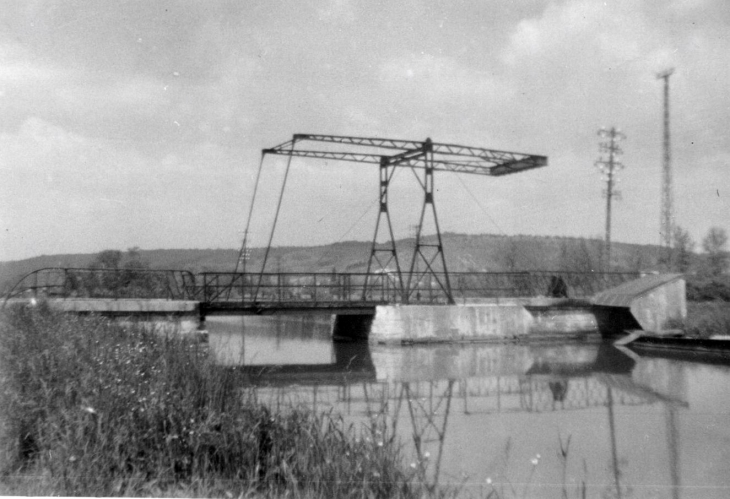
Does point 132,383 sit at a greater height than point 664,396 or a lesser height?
greater

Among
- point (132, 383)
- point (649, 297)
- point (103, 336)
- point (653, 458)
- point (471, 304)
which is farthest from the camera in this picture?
point (471, 304)

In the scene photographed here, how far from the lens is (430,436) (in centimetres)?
815

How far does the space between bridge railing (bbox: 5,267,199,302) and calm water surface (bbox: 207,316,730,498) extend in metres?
2.96

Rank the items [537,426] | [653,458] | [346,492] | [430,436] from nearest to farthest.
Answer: [346,492]
[653,458]
[430,436]
[537,426]

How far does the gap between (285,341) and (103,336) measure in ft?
47.4

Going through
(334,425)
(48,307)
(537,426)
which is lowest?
(537,426)

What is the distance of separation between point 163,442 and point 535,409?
6.82 meters

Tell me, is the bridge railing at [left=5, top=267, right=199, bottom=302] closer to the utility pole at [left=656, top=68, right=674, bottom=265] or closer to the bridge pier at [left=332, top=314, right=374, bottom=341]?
the bridge pier at [left=332, top=314, right=374, bottom=341]

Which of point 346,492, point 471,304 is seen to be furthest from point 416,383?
point 471,304

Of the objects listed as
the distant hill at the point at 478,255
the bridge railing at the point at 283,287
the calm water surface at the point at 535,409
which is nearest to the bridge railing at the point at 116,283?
the bridge railing at the point at 283,287

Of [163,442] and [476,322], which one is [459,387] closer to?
[163,442]

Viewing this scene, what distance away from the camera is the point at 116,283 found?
60.8 ft

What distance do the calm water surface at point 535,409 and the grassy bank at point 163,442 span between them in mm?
532

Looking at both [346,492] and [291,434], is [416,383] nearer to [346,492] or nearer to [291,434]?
[291,434]
